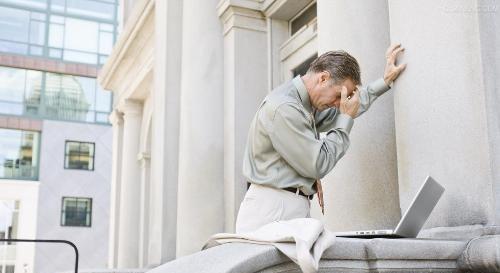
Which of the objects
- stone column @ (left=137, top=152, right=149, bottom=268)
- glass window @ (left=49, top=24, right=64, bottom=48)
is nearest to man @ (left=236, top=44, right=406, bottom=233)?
stone column @ (left=137, top=152, right=149, bottom=268)

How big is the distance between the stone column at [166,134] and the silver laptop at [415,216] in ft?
21.9

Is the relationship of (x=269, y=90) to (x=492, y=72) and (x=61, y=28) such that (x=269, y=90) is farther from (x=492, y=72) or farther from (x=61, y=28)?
(x=61, y=28)

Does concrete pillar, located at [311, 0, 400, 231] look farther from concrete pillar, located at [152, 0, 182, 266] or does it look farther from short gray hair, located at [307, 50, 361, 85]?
concrete pillar, located at [152, 0, 182, 266]

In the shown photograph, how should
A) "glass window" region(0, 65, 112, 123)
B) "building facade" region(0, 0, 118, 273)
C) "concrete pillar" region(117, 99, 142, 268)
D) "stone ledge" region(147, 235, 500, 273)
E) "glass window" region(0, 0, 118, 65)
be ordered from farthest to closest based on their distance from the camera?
1. "glass window" region(0, 0, 118, 65)
2. "glass window" region(0, 65, 112, 123)
3. "building facade" region(0, 0, 118, 273)
4. "concrete pillar" region(117, 99, 142, 268)
5. "stone ledge" region(147, 235, 500, 273)

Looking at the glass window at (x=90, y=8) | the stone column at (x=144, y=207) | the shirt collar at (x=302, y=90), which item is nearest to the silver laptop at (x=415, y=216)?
the shirt collar at (x=302, y=90)

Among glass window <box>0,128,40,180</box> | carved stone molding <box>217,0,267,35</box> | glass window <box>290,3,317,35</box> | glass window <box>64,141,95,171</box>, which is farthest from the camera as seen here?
glass window <box>64,141,95,171</box>

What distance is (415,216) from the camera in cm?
392

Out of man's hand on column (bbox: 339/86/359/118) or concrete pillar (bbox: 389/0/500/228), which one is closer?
concrete pillar (bbox: 389/0/500/228)

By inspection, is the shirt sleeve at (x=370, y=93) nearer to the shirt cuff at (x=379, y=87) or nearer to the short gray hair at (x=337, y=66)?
the shirt cuff at (x=379, y=87)

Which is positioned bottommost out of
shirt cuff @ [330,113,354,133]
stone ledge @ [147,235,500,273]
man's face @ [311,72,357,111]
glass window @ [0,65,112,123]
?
stone ledge @ [147,235,500,273]

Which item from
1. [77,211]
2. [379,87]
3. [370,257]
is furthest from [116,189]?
[77,211]

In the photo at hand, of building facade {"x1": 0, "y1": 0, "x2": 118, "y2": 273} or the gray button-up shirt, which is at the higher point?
building facade {"x1": 0, "y1": 0, "x2": 118, "y2": 273}

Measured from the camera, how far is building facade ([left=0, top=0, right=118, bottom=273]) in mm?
41031

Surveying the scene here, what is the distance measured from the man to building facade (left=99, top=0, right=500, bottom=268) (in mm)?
570
